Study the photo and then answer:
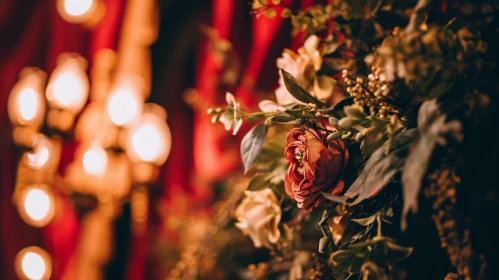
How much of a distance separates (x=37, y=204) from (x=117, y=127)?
0.34m

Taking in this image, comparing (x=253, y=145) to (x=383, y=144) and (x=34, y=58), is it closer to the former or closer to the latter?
(x=383, y=144)

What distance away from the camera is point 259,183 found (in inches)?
19.7

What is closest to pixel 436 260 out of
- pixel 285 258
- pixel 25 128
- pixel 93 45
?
pixel 285 258

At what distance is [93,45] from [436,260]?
145cm

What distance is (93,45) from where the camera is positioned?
1.64m

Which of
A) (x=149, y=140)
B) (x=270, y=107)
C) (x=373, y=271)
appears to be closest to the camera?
(x=373, y=271)

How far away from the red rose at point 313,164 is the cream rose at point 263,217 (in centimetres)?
8

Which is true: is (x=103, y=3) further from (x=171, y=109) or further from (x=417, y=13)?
(x=417, y=13)

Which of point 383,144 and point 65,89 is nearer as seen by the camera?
point 383,144

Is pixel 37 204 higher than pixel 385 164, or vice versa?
pixel 37 204

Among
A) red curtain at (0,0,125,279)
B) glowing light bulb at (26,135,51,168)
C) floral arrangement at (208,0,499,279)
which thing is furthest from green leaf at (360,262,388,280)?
red curtain at (0,0,125,279)

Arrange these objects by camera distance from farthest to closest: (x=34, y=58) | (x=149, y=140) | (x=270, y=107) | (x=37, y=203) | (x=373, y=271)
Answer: (x=34, y=58) → (x=37, y=203) → (x=149, y=140) → (x=270, y=107) → (x=373, y=271)

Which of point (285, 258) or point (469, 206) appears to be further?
point (285, 258)

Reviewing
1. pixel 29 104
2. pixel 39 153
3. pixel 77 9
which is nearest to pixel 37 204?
pixel 39 153
